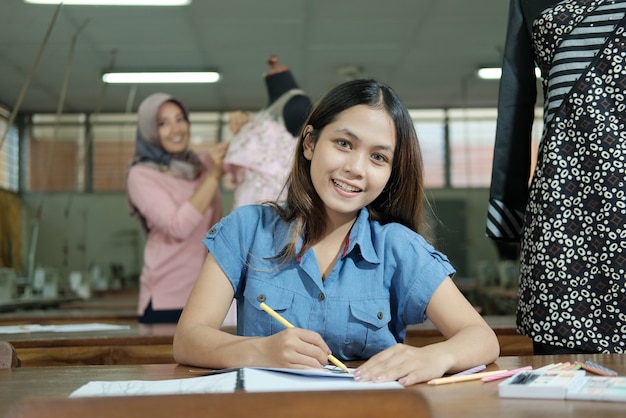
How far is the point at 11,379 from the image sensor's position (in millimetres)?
1150

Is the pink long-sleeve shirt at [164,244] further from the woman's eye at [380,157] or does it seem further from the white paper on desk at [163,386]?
the white paper on desk at [163,386]

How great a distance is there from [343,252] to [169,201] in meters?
1.62

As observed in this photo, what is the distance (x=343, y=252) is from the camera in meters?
1.56

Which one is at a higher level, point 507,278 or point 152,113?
point 152,113

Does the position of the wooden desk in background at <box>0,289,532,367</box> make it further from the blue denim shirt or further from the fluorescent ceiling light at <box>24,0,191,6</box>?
the fluorescent ceiling light at <box>24,0,191,6</box>

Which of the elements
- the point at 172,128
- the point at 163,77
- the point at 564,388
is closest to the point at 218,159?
the point at 172,128

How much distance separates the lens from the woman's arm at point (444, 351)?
42.6 inches

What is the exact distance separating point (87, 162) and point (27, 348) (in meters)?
9.19

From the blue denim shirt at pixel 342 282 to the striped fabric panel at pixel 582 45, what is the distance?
0.44 metres

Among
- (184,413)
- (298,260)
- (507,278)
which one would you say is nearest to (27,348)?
(298,260)

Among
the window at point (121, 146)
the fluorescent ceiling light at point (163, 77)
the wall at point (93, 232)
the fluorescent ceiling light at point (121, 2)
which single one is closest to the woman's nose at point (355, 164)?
the fluorescent ceiling light at point (121, 2)

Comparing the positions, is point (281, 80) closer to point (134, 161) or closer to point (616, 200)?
point (134, 161)

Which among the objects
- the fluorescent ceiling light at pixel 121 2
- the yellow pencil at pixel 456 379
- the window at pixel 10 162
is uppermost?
the fluorescent ceiling light at pixel 121 2

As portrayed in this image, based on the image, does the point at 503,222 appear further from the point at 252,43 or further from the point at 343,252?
the point at 252,43
